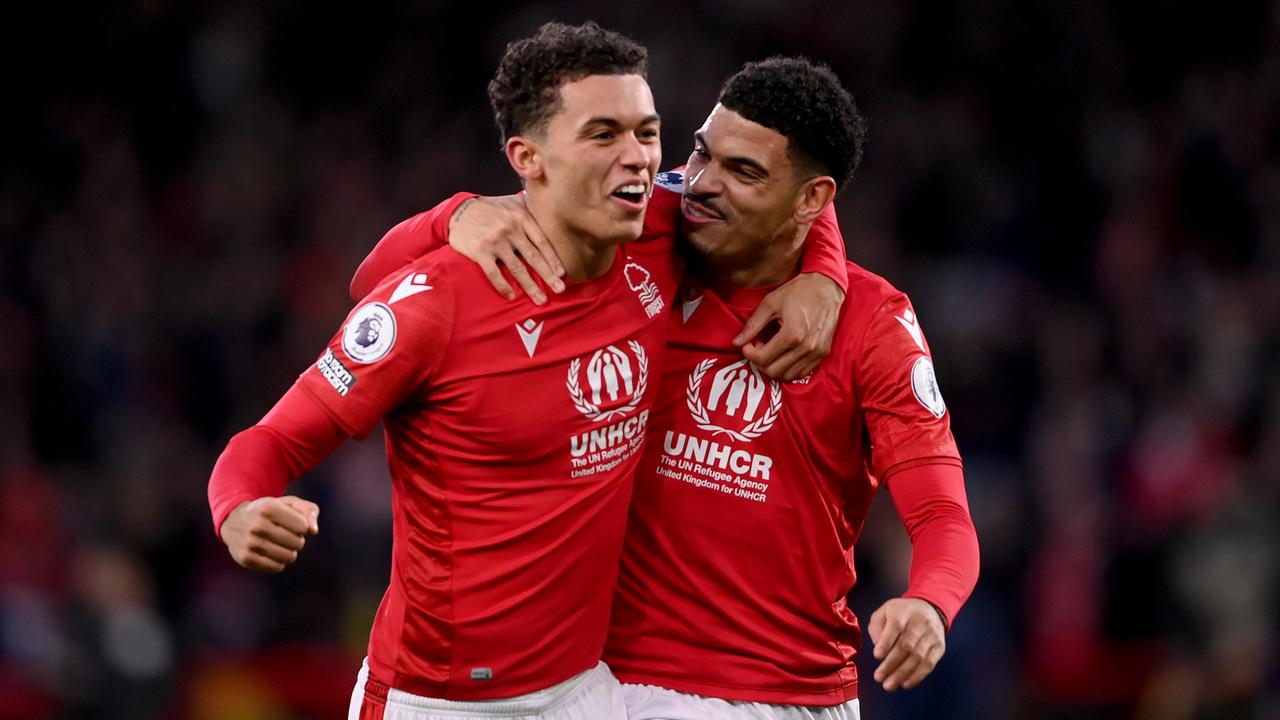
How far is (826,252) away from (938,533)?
0.90m

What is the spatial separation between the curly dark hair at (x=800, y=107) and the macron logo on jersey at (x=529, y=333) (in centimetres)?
86

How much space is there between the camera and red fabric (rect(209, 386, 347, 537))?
3.46 metres

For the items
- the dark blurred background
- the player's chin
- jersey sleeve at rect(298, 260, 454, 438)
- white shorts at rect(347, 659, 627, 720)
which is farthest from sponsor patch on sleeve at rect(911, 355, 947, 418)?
the dark blurred background

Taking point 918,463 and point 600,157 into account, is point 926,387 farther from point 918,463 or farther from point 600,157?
point 600,157

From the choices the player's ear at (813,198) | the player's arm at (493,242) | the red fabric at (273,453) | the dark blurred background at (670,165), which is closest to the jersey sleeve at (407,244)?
the player's arm at (493,242)

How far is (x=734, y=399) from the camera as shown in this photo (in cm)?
427

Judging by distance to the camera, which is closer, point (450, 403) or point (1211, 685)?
point (450, 403)

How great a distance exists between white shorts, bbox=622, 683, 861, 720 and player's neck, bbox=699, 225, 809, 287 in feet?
3.53

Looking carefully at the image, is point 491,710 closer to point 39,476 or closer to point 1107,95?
point 39,476

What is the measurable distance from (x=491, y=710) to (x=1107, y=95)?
905 centimetres


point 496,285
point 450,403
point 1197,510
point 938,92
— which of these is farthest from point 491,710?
point 938,92

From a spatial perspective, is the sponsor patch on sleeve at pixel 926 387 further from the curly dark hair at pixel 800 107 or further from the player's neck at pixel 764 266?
the curly dark hair at pixel 800 107

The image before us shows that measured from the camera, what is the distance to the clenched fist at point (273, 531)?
10.8 ft

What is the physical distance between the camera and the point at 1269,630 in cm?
834
